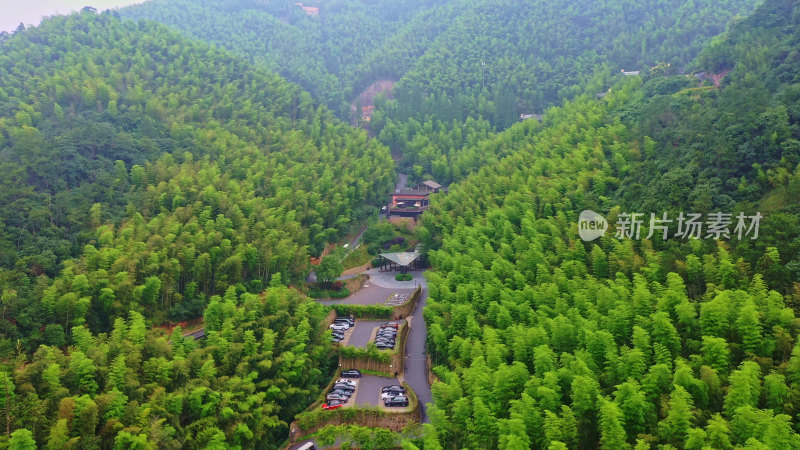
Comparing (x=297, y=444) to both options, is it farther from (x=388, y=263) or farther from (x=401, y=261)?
(x=388, y=263)

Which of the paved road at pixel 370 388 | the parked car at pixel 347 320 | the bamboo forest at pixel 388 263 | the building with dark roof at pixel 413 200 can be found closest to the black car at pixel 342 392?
the bamboo forest at pixel 388 263

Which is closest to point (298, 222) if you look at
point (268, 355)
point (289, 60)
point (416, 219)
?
point (416, 219)

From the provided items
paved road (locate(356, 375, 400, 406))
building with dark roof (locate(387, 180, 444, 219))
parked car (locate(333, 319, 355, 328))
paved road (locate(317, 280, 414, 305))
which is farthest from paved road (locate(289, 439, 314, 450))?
building with dark roof (locate(387, 180, 444, 219))

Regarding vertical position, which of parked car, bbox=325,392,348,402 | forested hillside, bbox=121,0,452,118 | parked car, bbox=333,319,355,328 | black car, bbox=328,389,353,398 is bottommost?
parked car, bbox=325,392,348,402

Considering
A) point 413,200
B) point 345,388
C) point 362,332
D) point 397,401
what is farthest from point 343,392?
point 413,200

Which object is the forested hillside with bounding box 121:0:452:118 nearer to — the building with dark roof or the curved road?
the building with dark roof

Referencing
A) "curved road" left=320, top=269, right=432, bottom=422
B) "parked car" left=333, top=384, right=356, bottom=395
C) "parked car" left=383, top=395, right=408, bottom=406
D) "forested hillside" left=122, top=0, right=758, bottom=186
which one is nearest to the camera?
"parked car" left=383, top=395, right=408, bottom=406

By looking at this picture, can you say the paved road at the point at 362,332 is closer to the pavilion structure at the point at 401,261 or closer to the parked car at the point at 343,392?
the parked car at the point at 343,392
